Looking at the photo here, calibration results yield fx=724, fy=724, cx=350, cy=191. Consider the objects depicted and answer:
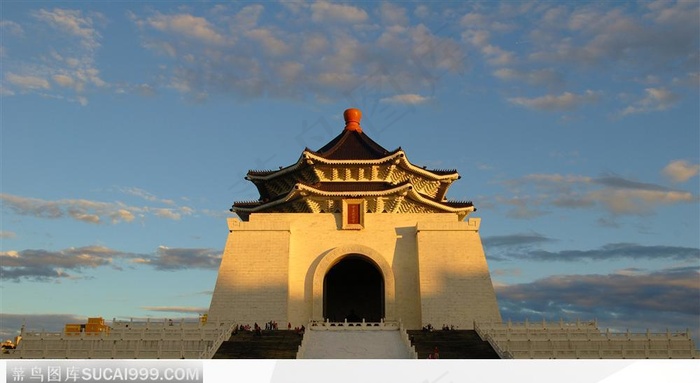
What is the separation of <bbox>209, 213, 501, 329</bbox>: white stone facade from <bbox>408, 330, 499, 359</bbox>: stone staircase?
3771 mm

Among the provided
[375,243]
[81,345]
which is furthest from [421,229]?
[81,345]

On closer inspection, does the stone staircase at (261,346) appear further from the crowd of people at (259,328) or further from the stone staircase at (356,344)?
the stone staircase at (356,344)

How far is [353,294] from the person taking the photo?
44188 mm

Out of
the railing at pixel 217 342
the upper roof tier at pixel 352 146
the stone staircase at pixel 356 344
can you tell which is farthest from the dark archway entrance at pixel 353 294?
the stone staircase at pixel 356 344

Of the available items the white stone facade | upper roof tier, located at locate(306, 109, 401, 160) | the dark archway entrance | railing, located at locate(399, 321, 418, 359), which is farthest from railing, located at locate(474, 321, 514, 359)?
the dark archway entrance

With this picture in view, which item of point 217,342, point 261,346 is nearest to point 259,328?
point 261,346

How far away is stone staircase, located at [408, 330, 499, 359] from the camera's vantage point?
2622cm

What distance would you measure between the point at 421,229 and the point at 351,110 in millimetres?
10141

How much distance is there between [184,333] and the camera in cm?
2811

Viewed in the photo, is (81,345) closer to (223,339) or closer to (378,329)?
(223,339)

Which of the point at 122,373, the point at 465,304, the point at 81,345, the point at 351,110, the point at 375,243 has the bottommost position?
the point at 122,373

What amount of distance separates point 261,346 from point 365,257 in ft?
33.8

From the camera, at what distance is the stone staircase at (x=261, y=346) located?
25969 millimetres

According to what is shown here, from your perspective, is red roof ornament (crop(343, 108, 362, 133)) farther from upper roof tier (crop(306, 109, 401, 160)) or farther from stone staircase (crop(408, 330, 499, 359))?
stone staircase (crop(408, 330, 499, 359))
